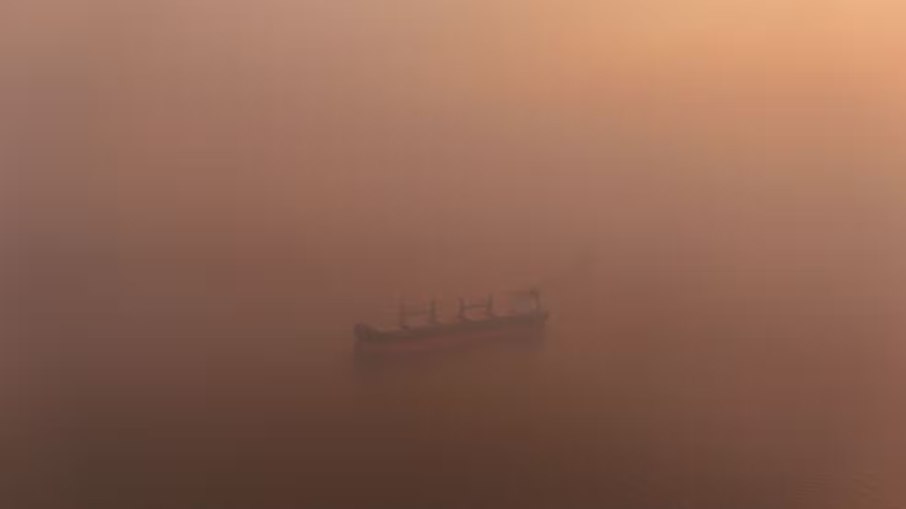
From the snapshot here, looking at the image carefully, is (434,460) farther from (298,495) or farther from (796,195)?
(796,195)

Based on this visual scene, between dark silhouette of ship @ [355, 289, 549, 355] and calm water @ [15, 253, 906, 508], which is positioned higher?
dark silhouette of ship @ [355, 289, 549, 355]

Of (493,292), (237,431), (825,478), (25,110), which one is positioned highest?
(25,110)

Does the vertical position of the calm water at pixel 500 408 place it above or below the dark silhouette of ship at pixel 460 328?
below

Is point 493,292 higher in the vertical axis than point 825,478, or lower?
higher

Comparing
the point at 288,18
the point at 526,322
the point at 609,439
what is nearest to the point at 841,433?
the point at 609,439

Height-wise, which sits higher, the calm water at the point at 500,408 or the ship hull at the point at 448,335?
the ship hull at the point at 448,335

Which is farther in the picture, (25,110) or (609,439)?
(609,439)

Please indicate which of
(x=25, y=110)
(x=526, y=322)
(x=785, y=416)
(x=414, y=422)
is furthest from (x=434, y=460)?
(x=25, y=110)
